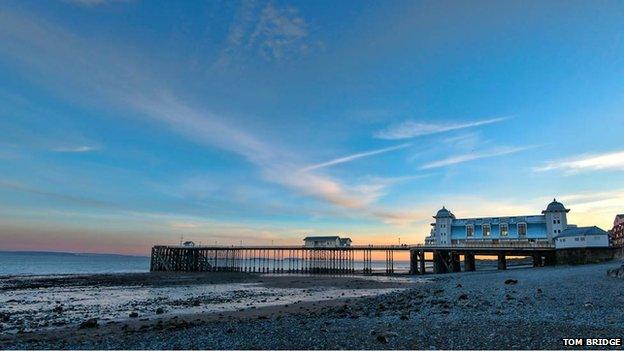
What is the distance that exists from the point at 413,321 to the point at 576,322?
532 centimetres

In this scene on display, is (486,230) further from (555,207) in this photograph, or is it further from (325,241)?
(325,241)

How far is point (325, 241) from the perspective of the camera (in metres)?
99.8

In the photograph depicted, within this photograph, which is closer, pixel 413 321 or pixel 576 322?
pixel 576 322

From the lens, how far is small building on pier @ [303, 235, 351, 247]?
325 ft

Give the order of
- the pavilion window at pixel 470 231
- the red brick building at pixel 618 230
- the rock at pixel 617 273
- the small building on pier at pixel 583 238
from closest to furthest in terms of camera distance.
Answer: the rock at pixel 617 273, the small building on pier at pixel 583 238, the pavilion window at pixel 470 231, the red brick building at pixel 618 230

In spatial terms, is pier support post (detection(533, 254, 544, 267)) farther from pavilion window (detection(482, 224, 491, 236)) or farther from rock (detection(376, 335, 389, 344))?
rock (detection(376, 335, 389, 344))

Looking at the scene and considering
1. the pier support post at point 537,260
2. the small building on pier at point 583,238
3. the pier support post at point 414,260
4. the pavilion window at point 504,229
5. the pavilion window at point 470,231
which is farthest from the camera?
the pavilion window at point 470,231

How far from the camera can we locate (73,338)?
16.5 m

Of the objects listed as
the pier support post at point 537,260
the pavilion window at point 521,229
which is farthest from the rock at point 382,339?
the pavilion window at point 521,229

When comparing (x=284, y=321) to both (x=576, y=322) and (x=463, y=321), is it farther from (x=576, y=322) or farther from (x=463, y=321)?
(x=576, y=322)

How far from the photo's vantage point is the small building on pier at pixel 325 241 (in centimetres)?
9919

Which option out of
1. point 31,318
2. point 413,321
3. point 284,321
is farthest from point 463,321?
point 31,318

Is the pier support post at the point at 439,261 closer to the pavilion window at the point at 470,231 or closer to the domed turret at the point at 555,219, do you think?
the pavilion window at the point at 470,231

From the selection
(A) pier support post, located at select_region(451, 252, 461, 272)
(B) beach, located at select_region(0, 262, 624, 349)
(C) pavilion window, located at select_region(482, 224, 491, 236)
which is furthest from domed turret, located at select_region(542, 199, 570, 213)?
(B) beach, located at select_region(0, 262, 624, 349)
